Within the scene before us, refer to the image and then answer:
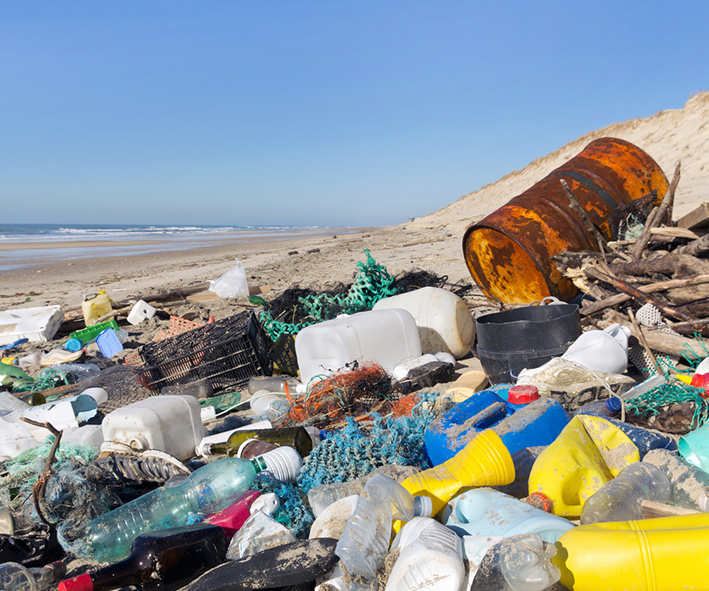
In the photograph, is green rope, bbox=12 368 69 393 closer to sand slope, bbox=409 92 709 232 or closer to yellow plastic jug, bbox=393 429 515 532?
yellow plastic jug, bbox=393 429 515 532

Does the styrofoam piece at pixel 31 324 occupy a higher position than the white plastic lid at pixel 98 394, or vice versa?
the styrofoam piece at pixel 31 324

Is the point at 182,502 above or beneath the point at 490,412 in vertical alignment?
beneath

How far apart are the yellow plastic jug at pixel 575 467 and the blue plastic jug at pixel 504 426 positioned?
22 cm

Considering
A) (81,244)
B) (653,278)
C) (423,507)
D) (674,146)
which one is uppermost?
(674,146)

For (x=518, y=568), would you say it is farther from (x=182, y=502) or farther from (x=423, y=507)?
(x=182, y=502)

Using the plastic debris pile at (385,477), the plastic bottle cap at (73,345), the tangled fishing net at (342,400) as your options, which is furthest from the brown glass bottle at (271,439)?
the plastic bottle cap at (73,345)

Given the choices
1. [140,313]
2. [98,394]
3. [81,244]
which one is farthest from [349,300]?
[81,244]

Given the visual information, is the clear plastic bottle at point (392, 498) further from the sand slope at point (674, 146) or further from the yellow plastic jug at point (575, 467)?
the sand slope at point (674, 146)

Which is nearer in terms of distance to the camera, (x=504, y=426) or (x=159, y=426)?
(x=504, y=426)

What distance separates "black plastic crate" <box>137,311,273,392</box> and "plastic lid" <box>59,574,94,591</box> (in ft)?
8.31

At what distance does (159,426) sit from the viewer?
2.68 meters

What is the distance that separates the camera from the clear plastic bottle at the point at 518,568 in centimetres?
119

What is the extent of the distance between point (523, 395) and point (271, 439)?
1.29 metres

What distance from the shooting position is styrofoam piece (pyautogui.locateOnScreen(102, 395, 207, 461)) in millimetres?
2637
